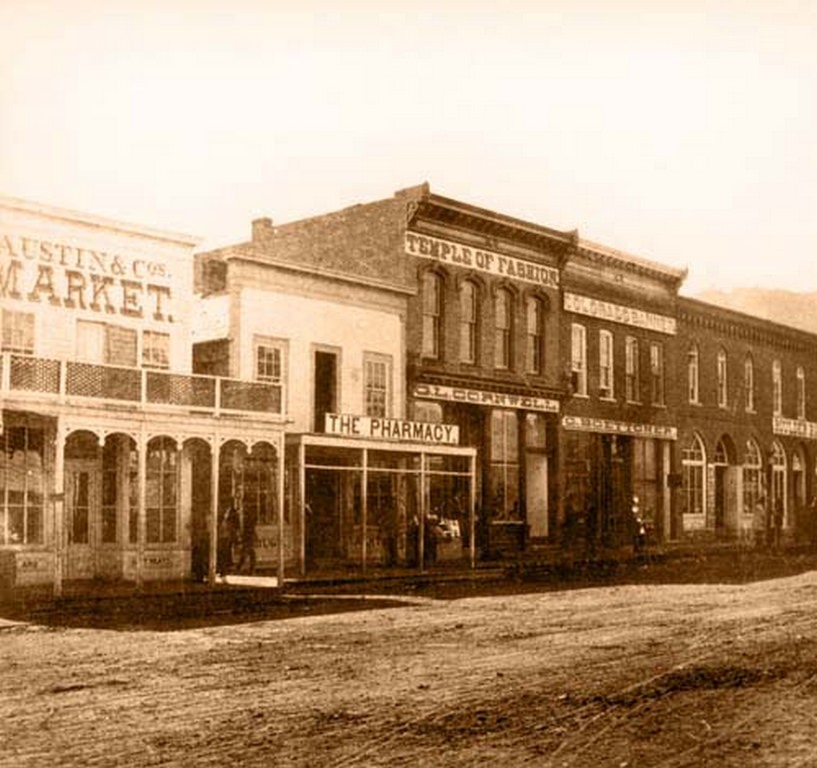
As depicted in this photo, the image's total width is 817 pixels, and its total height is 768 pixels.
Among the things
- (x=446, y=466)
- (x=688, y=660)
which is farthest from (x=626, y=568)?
(x=688, y=660)

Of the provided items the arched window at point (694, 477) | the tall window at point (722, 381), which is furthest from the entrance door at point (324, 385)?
the tall window at point (722, 381)

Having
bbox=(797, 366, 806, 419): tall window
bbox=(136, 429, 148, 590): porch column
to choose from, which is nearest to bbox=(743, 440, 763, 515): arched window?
bbox=(797, 366, 806, 419): tall window

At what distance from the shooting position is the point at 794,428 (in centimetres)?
4500

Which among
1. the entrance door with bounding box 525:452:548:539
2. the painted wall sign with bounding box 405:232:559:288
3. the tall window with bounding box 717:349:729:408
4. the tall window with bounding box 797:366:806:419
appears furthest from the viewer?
the tall window with bounding box 797:366:806:419

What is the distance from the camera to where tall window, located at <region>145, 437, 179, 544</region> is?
2316cm

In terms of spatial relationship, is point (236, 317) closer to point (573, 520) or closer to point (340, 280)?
point (340, 280)

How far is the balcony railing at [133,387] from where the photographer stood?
63.0 ft

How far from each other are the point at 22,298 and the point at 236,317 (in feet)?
15.9

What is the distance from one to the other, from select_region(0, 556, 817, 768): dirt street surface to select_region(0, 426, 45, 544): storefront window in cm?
649

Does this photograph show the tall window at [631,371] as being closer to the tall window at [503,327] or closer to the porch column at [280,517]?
the tall window at [503,327]

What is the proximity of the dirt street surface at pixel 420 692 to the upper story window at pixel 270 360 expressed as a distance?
996cm

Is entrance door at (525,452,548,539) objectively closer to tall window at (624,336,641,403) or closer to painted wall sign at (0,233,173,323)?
tall window at (624,336,641,403)

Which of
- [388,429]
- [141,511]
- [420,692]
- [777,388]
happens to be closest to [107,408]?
[141,511]

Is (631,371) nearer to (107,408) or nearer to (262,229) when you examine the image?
(262,229)
